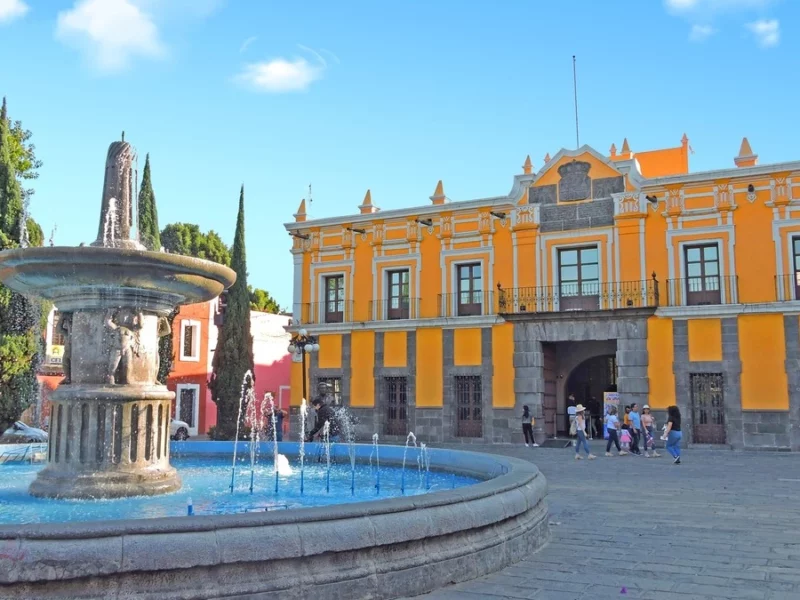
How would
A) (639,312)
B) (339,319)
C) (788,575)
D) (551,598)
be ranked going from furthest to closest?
(339,319)
(639,312)
(788,575)
(551,598)

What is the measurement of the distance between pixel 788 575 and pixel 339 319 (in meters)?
22.0

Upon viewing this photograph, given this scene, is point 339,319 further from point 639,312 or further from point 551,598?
point 551,598

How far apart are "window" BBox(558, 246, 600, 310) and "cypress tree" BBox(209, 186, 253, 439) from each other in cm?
1122

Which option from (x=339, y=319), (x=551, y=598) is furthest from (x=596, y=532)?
(x=339, y=319)

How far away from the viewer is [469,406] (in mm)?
23875

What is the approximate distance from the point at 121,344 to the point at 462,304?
18179 mm

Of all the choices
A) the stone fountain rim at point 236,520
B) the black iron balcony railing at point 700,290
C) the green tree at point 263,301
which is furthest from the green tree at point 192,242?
the stone fountain rim at point 236,520

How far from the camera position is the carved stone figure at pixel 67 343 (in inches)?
283

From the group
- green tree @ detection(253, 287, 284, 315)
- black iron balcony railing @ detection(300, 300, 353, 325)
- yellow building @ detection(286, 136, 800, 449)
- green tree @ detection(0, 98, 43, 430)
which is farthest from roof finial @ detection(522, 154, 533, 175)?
green tree @ detection(253, 287, 284, 315)

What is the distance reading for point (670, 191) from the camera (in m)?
22.1

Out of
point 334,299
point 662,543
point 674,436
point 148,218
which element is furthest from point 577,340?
point 662,543

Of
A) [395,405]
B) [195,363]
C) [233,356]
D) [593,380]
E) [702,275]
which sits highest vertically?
[702,275]

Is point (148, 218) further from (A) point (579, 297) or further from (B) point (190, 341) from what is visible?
(A) point (579, 297)

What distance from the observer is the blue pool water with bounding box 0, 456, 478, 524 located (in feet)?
19.8
